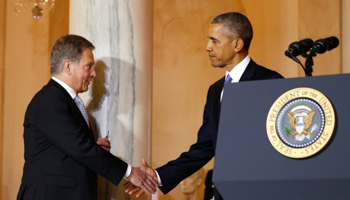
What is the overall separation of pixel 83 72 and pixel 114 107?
0.41m

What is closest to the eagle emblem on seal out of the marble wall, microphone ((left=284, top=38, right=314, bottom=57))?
microphone ((left=284, top=38, right=314, bottom=57))

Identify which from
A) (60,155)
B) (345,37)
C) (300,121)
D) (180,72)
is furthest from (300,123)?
(180,72)

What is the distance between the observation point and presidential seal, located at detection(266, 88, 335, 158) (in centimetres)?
158

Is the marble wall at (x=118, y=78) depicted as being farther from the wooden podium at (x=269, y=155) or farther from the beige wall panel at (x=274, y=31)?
Result: the beige wall panel at (x=274, y=31)

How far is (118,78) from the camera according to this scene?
3543mm

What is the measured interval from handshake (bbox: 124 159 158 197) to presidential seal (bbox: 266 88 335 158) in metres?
1.78

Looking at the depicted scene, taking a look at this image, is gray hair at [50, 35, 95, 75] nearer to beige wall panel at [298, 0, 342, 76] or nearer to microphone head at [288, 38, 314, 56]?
microphone head at [288, 38, 314, 56]

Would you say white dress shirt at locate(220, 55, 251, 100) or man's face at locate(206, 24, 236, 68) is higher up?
man's face at locate(206, 24, 236, 68)

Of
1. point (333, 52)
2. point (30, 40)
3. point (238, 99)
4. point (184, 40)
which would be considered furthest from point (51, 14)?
point (238, 99)

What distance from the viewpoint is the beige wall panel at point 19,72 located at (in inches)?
321

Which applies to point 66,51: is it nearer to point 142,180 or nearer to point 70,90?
point 70,90

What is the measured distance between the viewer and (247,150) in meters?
1.68

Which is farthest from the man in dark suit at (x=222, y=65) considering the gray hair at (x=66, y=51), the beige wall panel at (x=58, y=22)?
the beige wall panel at (x=58, y=22)

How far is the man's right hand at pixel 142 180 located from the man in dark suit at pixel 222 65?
99mm
